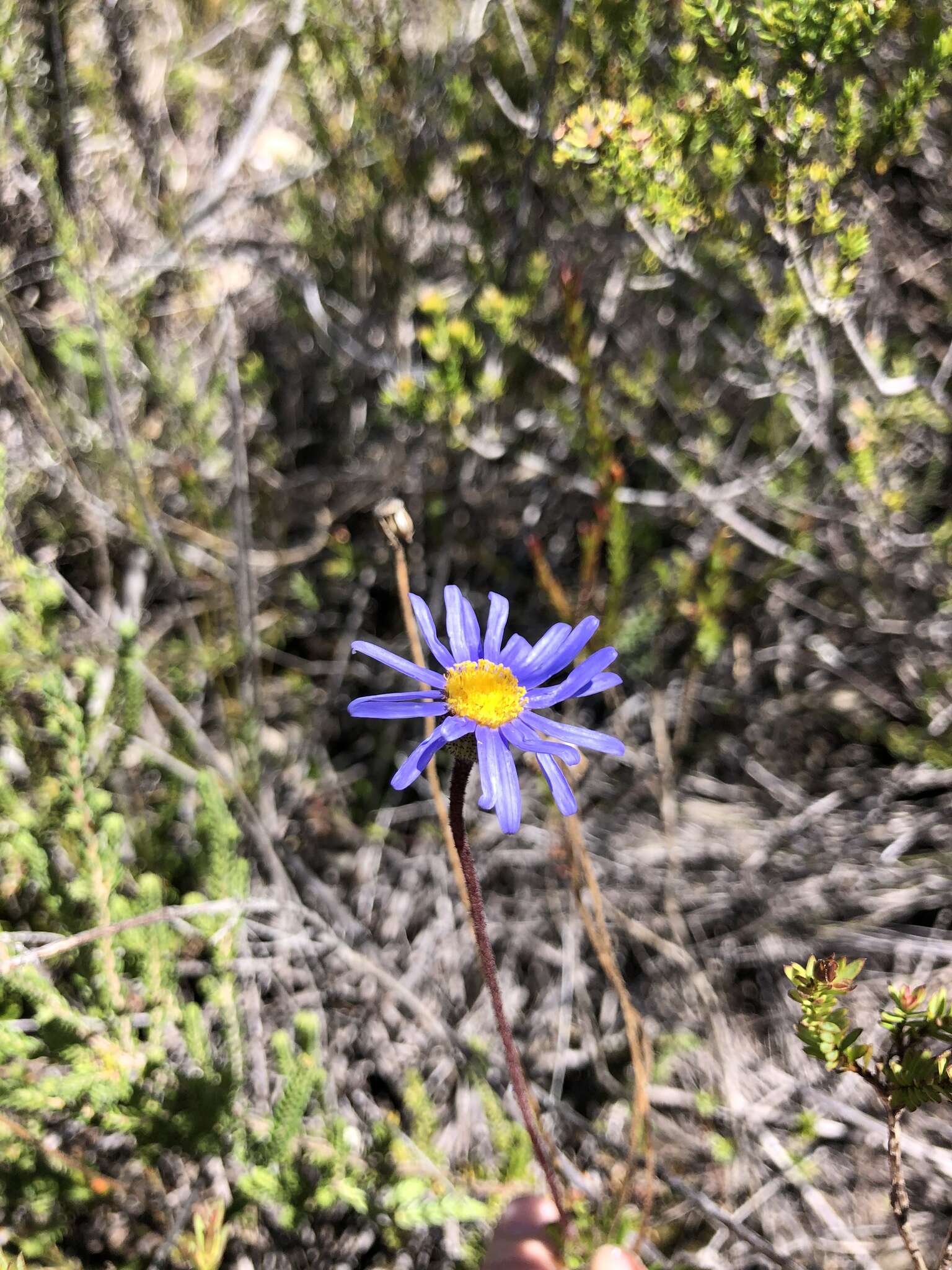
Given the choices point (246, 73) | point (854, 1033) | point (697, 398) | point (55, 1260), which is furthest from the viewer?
point (246, 73)

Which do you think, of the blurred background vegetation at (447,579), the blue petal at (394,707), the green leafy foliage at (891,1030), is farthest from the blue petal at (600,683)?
the blurred background vegetation at (447,579)

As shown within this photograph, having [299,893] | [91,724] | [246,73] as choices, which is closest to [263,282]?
[246,73]

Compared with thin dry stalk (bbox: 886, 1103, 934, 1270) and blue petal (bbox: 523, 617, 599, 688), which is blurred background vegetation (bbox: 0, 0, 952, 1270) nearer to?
blue petal (bbox: 523, 617, 599, 688)

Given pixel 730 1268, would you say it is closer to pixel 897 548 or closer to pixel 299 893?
pixel 299 893

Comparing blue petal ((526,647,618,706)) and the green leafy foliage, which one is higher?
blue petal ((526,647,618,706))

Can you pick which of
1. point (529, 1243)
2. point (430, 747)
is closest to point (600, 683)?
point (430, 747)

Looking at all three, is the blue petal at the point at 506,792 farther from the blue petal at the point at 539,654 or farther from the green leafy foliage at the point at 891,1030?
the green leafy foliage at the point at 891,1030

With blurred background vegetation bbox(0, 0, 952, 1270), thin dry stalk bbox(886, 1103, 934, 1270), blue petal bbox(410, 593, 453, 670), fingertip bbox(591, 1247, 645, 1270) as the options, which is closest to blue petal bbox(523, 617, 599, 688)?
blue petal bbox(410, 593, 453, 670)
